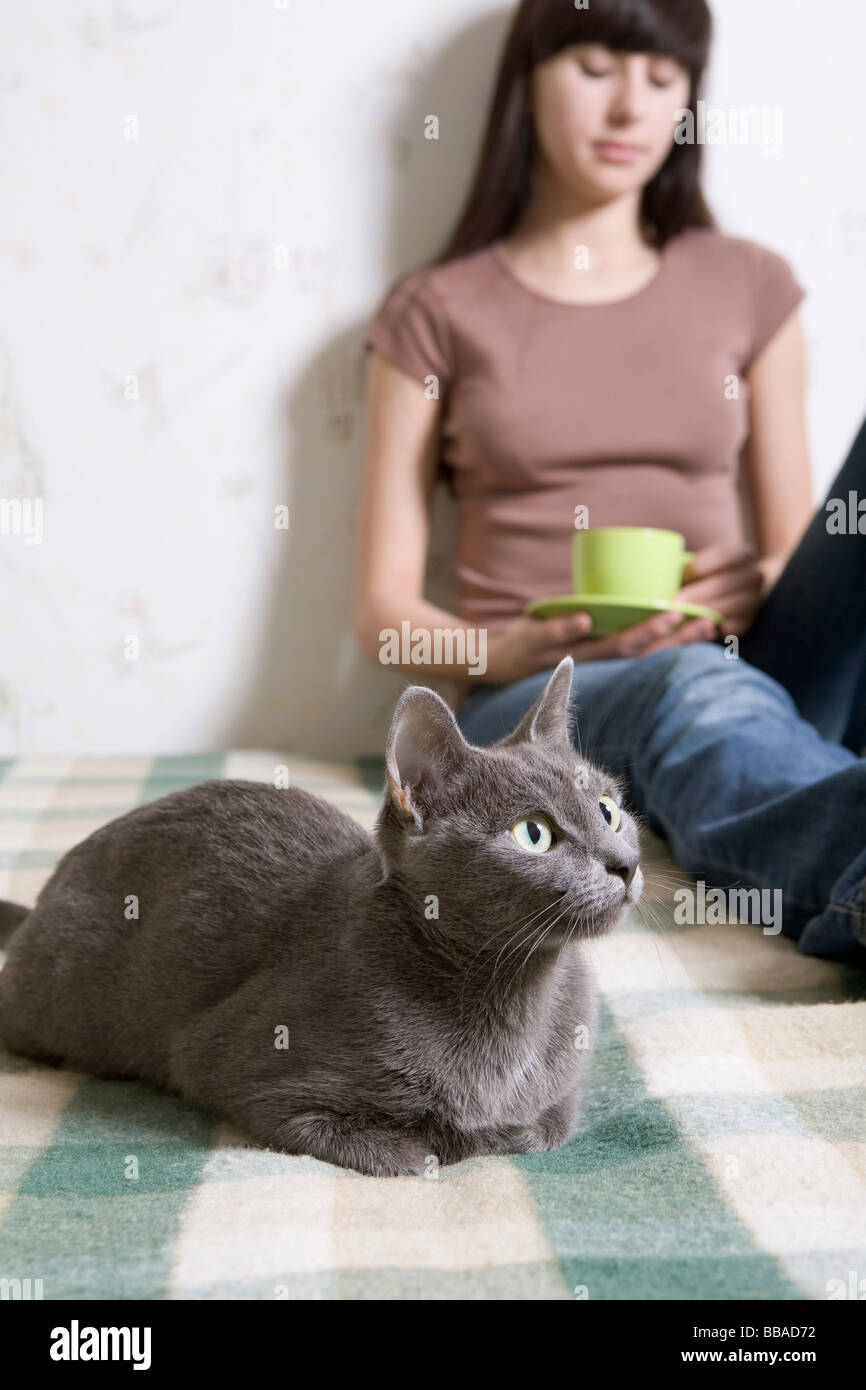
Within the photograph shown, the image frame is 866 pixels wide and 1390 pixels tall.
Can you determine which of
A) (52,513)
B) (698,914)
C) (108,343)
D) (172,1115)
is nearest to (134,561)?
(52,513)

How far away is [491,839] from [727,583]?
117 cm

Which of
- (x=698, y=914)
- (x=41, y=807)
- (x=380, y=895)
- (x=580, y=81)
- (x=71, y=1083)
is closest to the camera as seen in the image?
(x=380, y=895)

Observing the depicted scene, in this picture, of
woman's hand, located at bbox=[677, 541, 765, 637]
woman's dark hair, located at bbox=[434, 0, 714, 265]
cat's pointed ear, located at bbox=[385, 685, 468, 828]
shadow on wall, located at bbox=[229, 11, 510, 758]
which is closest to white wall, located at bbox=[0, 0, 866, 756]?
shadow on wall, located at bbox=[229, 11, 510, 758]

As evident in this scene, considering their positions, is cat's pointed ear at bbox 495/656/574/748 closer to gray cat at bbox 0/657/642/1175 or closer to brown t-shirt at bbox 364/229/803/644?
gray cat at bbox 0/657/642/1175

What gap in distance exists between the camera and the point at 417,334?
2.11 m

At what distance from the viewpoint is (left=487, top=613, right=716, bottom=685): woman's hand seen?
1645 mm

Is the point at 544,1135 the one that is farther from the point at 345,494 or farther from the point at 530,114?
the point at 530,114

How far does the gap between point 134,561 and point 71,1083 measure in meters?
1.43

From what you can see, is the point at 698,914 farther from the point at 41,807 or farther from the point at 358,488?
the point at 358,488

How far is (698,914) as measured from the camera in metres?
1.31

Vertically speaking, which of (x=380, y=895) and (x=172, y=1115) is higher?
(x=380, y=895)

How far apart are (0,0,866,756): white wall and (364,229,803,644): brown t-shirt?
0.20m

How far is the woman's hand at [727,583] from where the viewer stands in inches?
72.2

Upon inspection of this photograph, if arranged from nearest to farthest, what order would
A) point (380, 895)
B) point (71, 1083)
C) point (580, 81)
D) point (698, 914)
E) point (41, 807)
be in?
point (380, 895), point (71, 1083), point (698, 914), point (41, 807), point (580, 81)
